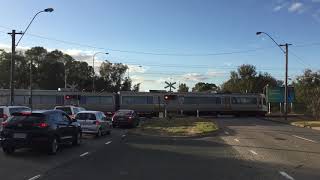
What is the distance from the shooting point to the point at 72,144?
2288 cm

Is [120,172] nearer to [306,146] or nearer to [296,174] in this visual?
[296,174]

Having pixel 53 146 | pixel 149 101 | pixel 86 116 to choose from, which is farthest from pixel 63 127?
pixel 149 101

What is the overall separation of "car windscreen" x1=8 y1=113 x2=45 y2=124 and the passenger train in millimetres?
48363

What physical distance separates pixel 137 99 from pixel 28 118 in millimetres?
54774

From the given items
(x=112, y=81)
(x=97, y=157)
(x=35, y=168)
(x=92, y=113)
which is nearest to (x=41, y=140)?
(x=97, y=157)

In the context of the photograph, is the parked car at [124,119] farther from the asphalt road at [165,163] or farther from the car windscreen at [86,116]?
the asphalt road at [165,163]

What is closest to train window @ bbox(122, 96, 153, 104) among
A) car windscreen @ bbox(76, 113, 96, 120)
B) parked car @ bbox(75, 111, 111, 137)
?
parked car @ bbox(75, 111, 111, 137)

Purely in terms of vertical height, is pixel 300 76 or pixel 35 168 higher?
pixel 300 76

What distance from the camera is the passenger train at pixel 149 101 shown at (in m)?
71.1

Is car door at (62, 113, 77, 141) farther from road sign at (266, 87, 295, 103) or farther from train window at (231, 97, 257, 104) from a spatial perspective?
road sign at (266, 87, 295, 103)

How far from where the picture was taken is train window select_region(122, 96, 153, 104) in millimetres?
73769

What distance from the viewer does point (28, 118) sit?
19.2m

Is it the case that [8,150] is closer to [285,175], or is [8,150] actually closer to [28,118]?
[28,118]

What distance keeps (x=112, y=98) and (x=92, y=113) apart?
43.7 m
